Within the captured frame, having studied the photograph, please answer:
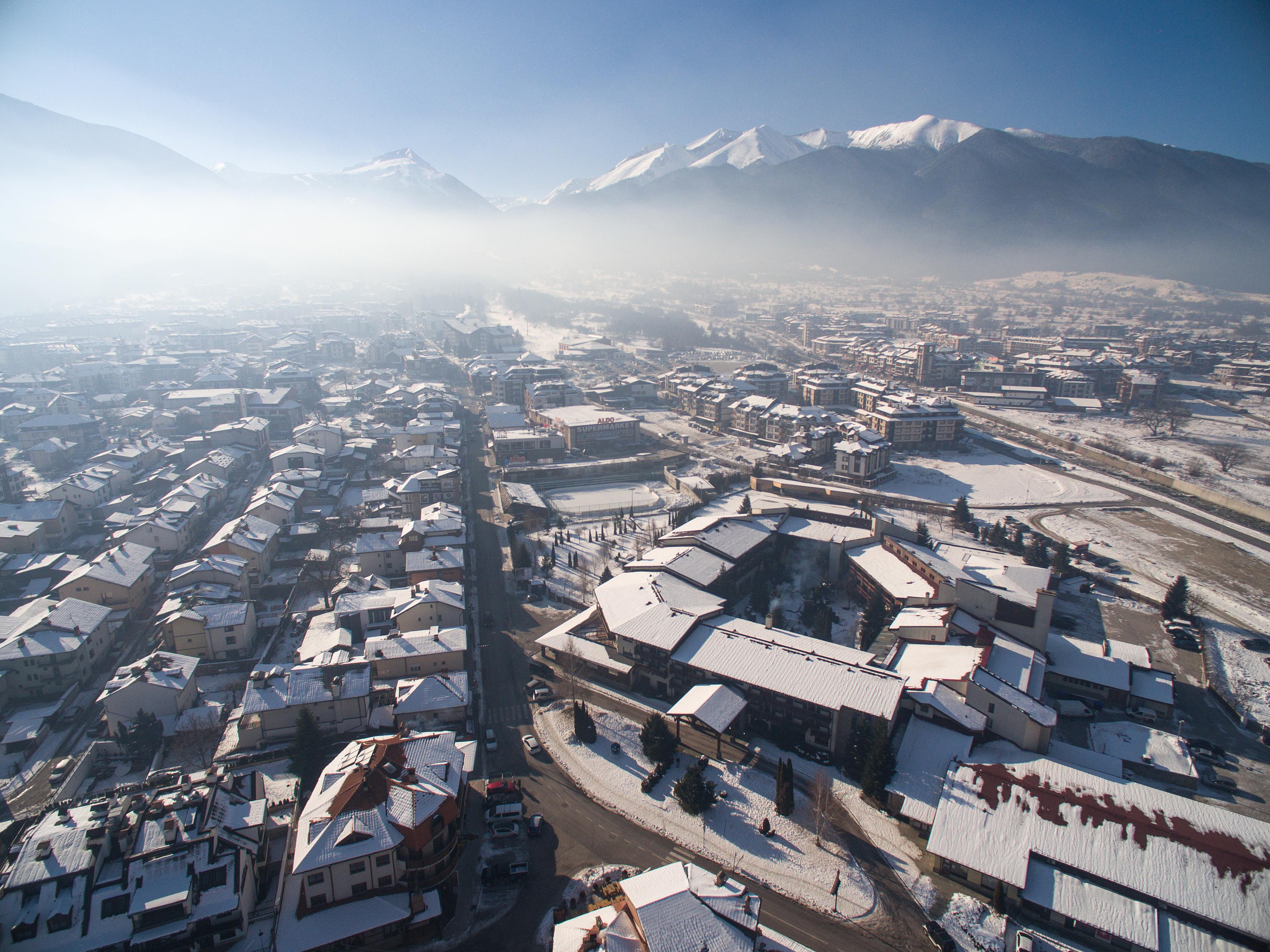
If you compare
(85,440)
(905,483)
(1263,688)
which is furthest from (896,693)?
(85,440)

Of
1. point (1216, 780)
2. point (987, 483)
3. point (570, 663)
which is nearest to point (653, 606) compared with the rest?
point (570, 663)

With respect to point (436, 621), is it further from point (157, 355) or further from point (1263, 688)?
point (157, 355)

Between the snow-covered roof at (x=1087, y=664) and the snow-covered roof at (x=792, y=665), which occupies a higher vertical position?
the snow-covered roof at (x=792, y=665)

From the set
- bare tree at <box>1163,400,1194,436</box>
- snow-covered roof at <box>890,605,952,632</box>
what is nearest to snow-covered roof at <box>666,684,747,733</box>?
snow-covered roof at <box>890,605,952,632</box>

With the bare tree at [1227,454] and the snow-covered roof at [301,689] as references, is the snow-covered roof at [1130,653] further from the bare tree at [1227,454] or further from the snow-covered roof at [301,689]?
the bare tree at [1227,454]

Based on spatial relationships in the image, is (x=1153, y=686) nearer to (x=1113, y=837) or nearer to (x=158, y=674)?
(x=1113, y=837)

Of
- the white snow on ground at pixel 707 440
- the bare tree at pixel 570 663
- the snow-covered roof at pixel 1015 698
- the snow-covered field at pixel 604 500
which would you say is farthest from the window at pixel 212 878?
the white snow on ground at pixel 707 440

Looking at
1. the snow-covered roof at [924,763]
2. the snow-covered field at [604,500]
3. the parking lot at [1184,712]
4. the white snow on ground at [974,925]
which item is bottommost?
the snow-covered field at [604,500]
